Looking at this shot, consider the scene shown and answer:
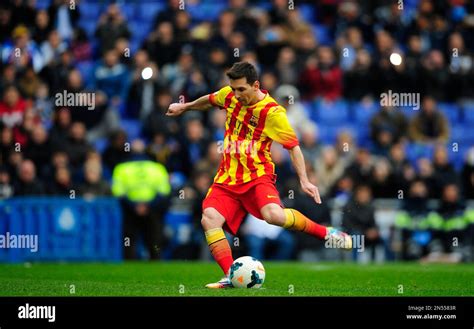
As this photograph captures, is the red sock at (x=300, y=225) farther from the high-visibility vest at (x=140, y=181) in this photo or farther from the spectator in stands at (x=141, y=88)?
the spectator in stands at (x=141, y=88)

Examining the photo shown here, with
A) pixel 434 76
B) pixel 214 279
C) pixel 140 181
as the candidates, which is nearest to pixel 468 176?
pixel 434 76

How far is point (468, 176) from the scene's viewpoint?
66.3 ft

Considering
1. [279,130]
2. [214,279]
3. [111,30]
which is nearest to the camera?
[279,130]

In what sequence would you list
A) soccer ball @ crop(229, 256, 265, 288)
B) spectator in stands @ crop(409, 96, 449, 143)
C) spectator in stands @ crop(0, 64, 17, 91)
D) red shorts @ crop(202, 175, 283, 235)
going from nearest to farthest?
soccer ball @ crop(229, 256, 265, 288) < red shorts @ crop(202, 175, 283, 235) < spectator in stands @ crop(0, 64, 17, 91) < spectator in stands @ crop(409, 96, 449, 143)

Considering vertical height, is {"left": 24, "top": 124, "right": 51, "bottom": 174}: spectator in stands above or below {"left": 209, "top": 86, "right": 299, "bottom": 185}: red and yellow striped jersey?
above

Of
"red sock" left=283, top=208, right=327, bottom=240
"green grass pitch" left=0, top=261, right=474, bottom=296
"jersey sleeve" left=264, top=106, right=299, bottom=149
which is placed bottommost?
"green grass pitch" left=0, top=261, right=474, bottom=296

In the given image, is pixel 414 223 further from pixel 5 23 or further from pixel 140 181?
pixel 5 23

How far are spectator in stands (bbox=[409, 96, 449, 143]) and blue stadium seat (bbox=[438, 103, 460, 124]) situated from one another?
109 cm

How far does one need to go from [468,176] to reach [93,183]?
20.5ft

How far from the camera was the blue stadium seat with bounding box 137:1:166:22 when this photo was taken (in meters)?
23.3

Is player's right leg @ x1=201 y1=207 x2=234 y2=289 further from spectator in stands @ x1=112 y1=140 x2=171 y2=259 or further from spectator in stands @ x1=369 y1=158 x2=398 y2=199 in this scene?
spectator in stands @ x1=369 y1=158 x2=398 y2=199

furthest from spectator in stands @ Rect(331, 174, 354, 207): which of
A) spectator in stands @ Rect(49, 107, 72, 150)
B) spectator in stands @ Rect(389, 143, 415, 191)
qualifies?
spectator in stands @ Rect(49, 107, 72, 150)

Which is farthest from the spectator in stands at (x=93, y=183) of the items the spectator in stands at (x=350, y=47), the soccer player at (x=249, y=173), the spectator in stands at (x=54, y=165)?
the soccer player at (x=249, y=173)

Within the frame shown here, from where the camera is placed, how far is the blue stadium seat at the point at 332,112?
21781 millimetres
